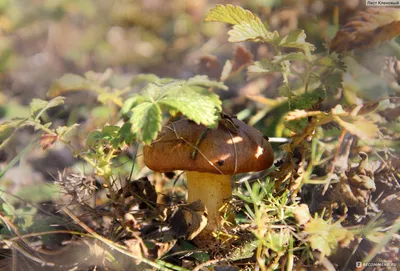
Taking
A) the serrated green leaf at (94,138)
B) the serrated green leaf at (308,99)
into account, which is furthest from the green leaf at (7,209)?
the serrated green leaf at (308,99)

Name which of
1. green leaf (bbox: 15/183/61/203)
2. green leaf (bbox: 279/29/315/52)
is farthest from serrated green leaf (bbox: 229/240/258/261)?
green leaf (bbox: 15/183/61/203)

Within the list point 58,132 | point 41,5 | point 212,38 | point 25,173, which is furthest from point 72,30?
point 58,132

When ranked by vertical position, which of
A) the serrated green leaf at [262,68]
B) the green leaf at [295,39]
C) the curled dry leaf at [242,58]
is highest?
the green leaf at [295,39]

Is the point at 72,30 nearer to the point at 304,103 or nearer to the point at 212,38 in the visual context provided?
the point at 212,38

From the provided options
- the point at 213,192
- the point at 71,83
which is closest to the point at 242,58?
the point at 71,83

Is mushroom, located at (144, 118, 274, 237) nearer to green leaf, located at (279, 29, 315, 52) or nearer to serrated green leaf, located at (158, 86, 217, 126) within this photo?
serrated green leaf, located at (158, 86, 217, 126)

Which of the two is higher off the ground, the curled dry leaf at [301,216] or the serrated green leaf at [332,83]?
the serrated green leaf at [332,83]

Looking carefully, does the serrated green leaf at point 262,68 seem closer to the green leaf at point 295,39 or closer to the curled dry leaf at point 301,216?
the green leaf at point 295,39
